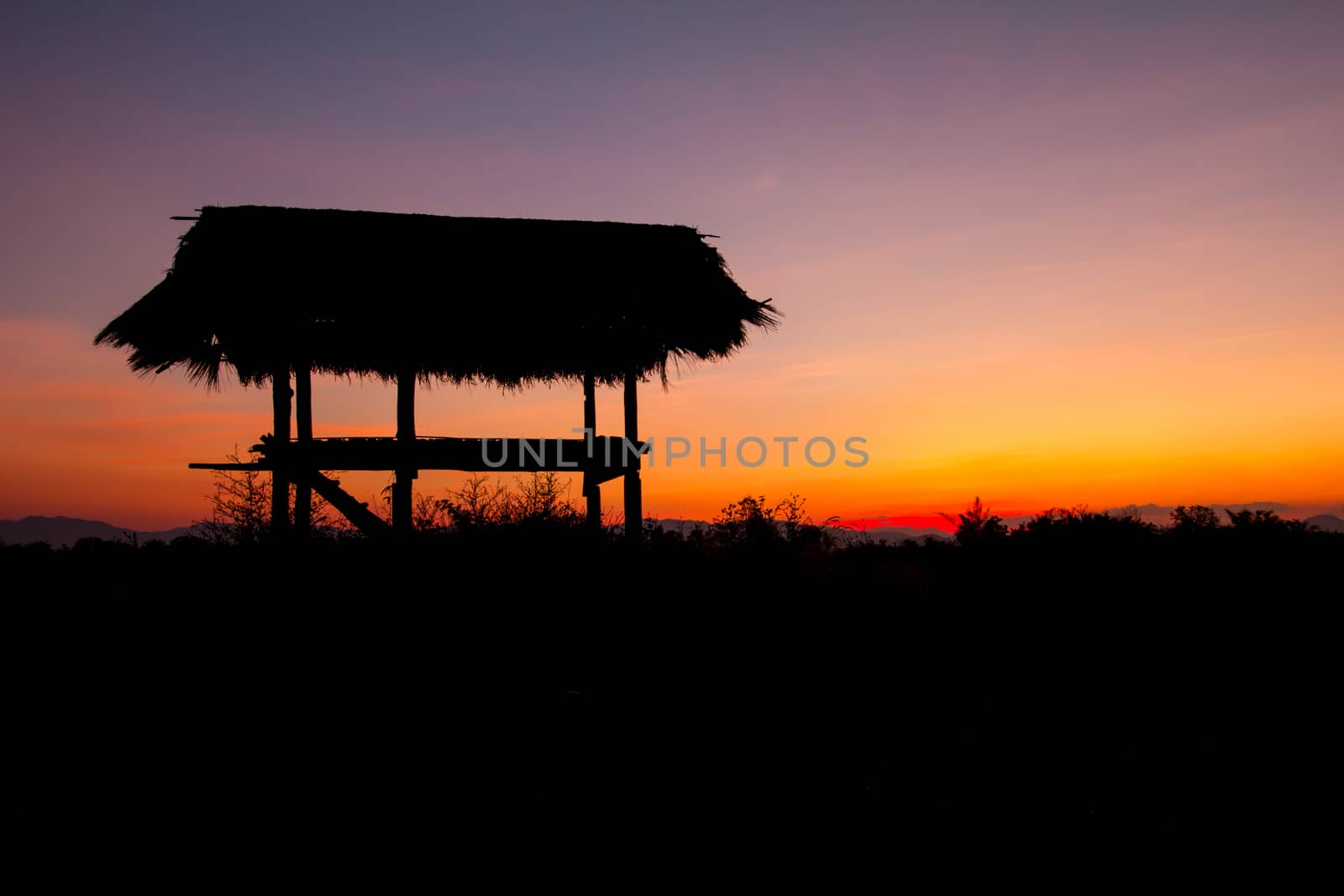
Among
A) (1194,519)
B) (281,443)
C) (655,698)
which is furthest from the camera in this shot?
(1194,519)

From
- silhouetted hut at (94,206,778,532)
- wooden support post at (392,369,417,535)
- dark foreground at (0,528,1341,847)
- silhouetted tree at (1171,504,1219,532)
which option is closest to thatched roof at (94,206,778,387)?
silhouetted hut at (94,206,778,532)

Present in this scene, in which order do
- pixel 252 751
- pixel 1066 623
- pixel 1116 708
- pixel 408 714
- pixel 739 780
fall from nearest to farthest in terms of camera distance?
pixel 739 780 → pixel 252 751 → pixel 408 714 → pixel 1116 708 → pixel 1066 623

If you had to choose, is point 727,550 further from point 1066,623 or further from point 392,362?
point 392,362

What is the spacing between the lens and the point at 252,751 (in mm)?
5438

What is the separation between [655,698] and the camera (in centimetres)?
613

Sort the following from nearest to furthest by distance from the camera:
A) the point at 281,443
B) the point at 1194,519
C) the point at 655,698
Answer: the point at 655,698 < the point at 281,443 < the point at 1194,519

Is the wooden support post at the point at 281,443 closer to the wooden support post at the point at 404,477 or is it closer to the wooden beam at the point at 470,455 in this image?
the wooden beam at the point at 470,455

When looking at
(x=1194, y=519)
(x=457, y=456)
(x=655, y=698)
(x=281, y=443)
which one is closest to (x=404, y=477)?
(x=457, y=456)

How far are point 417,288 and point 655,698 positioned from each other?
20.0 feet

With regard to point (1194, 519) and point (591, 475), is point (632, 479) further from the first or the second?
point (1194, 519)

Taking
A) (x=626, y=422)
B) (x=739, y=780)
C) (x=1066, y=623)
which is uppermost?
(x=626, y=422)

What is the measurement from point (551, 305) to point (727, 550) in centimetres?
367

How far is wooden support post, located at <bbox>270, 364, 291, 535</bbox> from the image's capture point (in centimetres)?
1002

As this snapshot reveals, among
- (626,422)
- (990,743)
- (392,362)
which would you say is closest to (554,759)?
(990,743)
